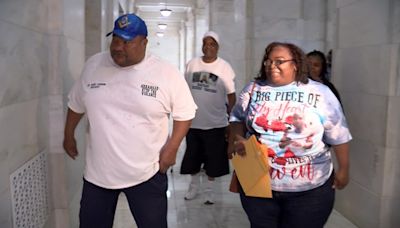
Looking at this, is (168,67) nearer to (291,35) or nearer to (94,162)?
(94,162)

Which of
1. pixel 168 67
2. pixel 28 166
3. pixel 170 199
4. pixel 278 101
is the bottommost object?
pixel 170 199

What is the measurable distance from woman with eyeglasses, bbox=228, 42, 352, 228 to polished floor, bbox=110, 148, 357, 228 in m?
1.67

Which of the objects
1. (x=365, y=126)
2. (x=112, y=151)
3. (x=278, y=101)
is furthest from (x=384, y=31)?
(x=112, y=151)

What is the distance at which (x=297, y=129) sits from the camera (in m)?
2.28

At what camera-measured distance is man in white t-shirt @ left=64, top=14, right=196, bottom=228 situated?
235cm

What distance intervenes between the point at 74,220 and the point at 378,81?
2.66 meters

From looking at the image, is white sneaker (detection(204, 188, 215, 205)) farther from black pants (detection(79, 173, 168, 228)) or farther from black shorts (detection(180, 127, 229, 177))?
black pants (detection(79, 173, 168, 228))

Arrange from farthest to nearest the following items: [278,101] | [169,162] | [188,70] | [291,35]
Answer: [291,35] < [188,70] < [169,162] < [278,101]

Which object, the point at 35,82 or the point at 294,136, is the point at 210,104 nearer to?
the point at 35,82

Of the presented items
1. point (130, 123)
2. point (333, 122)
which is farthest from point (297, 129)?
point (130, 123)

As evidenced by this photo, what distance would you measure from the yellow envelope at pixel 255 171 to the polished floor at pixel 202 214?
5.51 feet

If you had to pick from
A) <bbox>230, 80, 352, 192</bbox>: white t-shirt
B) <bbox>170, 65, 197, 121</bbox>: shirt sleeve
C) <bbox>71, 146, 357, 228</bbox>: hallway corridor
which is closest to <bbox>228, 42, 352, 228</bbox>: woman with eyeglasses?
<bbox>230, 80, 352, 192</bbox>: white t-shirt

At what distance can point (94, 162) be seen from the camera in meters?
2.41

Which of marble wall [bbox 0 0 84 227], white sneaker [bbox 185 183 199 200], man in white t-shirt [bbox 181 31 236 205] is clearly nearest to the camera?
marble wall [bbox 0 0 84 227]
